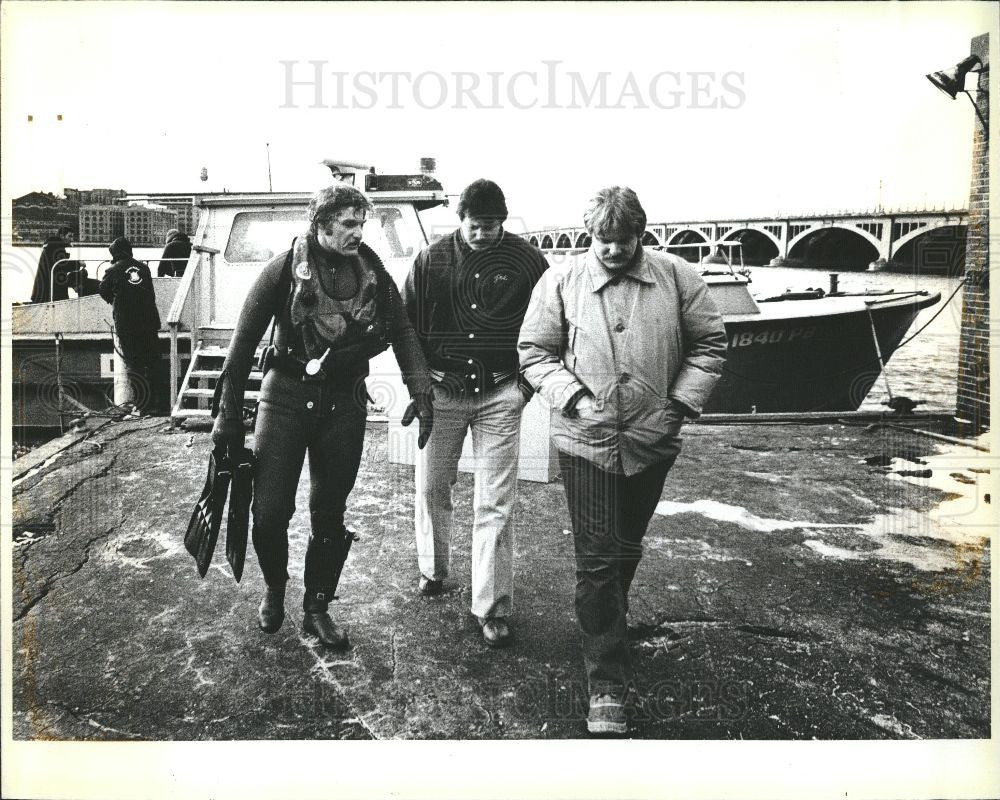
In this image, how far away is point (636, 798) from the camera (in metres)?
2.61

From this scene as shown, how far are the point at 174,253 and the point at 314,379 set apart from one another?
2.85 m

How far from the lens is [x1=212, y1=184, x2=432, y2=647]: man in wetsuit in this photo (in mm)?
2578

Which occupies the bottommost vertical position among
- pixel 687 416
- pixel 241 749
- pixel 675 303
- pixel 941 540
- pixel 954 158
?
pixel 241 749

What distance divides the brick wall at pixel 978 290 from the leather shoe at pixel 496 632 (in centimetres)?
217

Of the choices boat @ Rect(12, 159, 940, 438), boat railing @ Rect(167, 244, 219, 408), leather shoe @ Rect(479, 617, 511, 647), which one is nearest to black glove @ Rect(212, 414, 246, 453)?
boat @ Rect(12, 159, 940, 438)

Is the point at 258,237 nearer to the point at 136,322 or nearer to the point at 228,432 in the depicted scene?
the point at 136,322

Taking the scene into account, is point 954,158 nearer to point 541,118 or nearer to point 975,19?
point 975,19

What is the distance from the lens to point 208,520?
9.12ft

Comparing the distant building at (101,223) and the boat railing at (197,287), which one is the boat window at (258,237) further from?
the distant building at (101,223)

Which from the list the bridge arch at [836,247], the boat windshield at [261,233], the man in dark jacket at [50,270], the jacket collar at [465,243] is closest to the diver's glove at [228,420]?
the jacket collar at [465,243]

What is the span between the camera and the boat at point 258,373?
137 inches

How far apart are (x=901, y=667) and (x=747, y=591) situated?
60 centimetres

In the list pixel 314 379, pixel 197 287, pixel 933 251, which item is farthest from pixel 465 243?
pixel 197 287

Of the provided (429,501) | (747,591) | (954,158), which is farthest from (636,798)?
(954,158)
